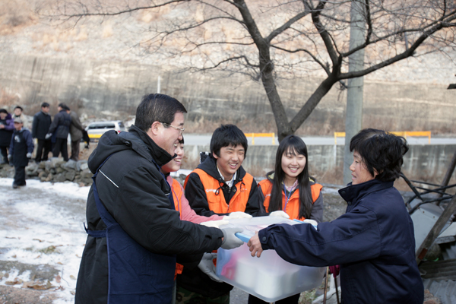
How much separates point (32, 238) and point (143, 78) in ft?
96.3

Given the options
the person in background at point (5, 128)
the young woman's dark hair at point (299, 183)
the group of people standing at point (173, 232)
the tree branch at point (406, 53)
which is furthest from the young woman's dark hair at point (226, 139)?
the person in background at point (5, 128)

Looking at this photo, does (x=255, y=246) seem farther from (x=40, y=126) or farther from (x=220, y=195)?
(x=40, y=126)

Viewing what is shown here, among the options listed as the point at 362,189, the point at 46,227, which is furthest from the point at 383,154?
the point at 46,227

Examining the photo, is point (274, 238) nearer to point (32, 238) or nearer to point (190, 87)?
point (32, 238)

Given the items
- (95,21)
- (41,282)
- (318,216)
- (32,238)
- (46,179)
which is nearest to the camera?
(318,216)

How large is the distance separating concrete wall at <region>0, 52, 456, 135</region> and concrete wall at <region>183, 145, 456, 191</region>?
13480 millimetres

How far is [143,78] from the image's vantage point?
110ft

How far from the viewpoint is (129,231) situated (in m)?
1.83

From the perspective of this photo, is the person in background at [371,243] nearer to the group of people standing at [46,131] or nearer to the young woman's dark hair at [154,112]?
the young woman's dark hair at [154,112]

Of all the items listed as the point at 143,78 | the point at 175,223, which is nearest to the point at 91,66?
the point at 143,78

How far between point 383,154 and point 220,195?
150 cm

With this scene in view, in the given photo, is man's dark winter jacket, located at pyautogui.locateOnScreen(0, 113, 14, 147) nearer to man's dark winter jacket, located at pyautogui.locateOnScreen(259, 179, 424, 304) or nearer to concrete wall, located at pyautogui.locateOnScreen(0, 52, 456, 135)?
man's dark winter jacket, located at pyautogui.locateOnScreen(259, 179, 424, 304)

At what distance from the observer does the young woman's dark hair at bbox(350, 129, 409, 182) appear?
6.82ft

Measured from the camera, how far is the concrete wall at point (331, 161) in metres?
14.8
